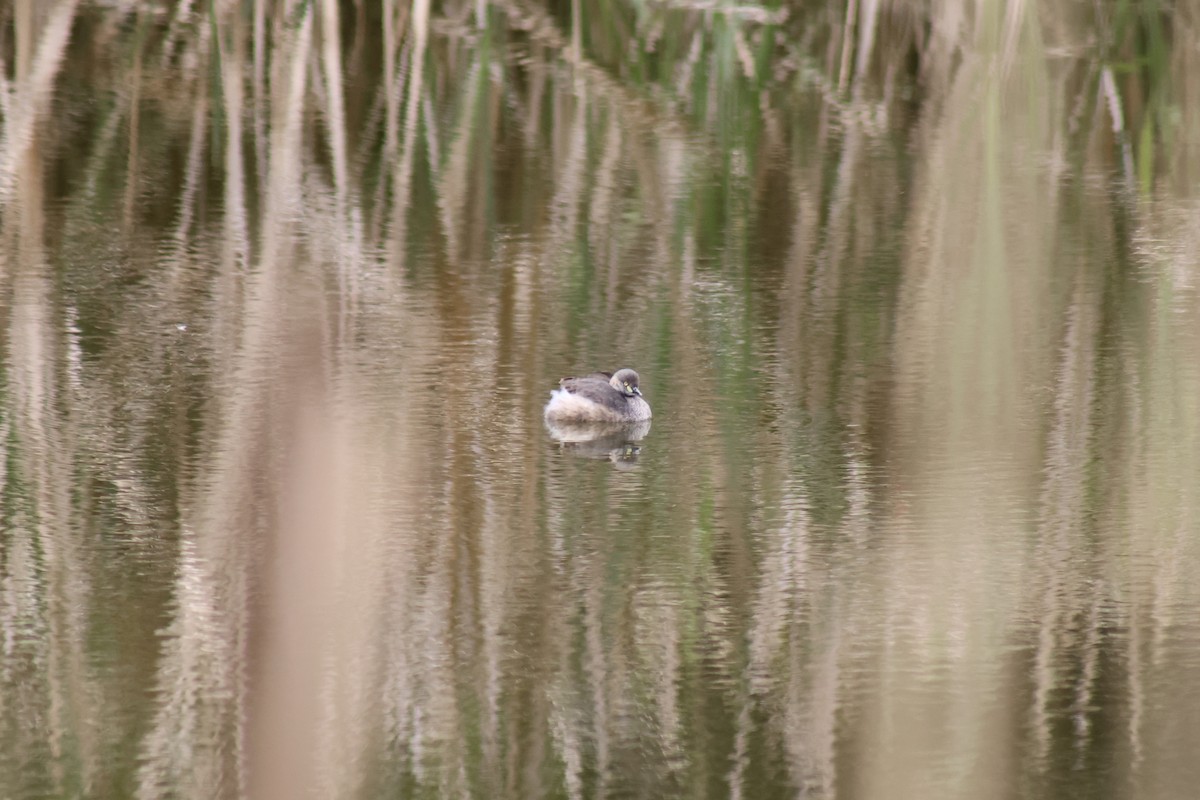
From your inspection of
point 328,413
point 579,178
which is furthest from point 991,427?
point 579,178

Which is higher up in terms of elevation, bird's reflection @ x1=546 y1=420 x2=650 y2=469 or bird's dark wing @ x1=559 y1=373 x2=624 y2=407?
bird's dark wing @ x1=559 y1=373 x2=624 y2=407

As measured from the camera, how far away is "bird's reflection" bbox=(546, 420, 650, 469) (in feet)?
18.9

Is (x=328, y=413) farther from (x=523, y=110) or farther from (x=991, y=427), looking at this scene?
(x=523, y=110)

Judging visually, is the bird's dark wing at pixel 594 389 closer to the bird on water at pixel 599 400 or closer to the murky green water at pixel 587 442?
the bird on water at pixel 599 400

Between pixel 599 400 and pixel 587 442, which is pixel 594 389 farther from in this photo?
pixel 587 442

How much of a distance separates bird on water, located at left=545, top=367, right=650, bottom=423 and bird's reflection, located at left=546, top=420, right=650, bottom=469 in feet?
0.07

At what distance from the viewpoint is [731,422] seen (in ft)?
19.6

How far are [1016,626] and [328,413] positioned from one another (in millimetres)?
2282

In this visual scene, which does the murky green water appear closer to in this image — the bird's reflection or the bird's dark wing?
the bird's reflection

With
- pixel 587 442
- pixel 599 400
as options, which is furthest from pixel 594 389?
pixel 587 442

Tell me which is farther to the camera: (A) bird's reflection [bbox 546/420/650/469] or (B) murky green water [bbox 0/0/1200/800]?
(A) bird's reflection [bbox 546/420/650/469]

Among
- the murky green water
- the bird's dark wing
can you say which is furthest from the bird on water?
the murky green water

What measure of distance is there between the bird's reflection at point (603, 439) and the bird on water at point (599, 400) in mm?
20

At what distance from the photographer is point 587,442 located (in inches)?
229
